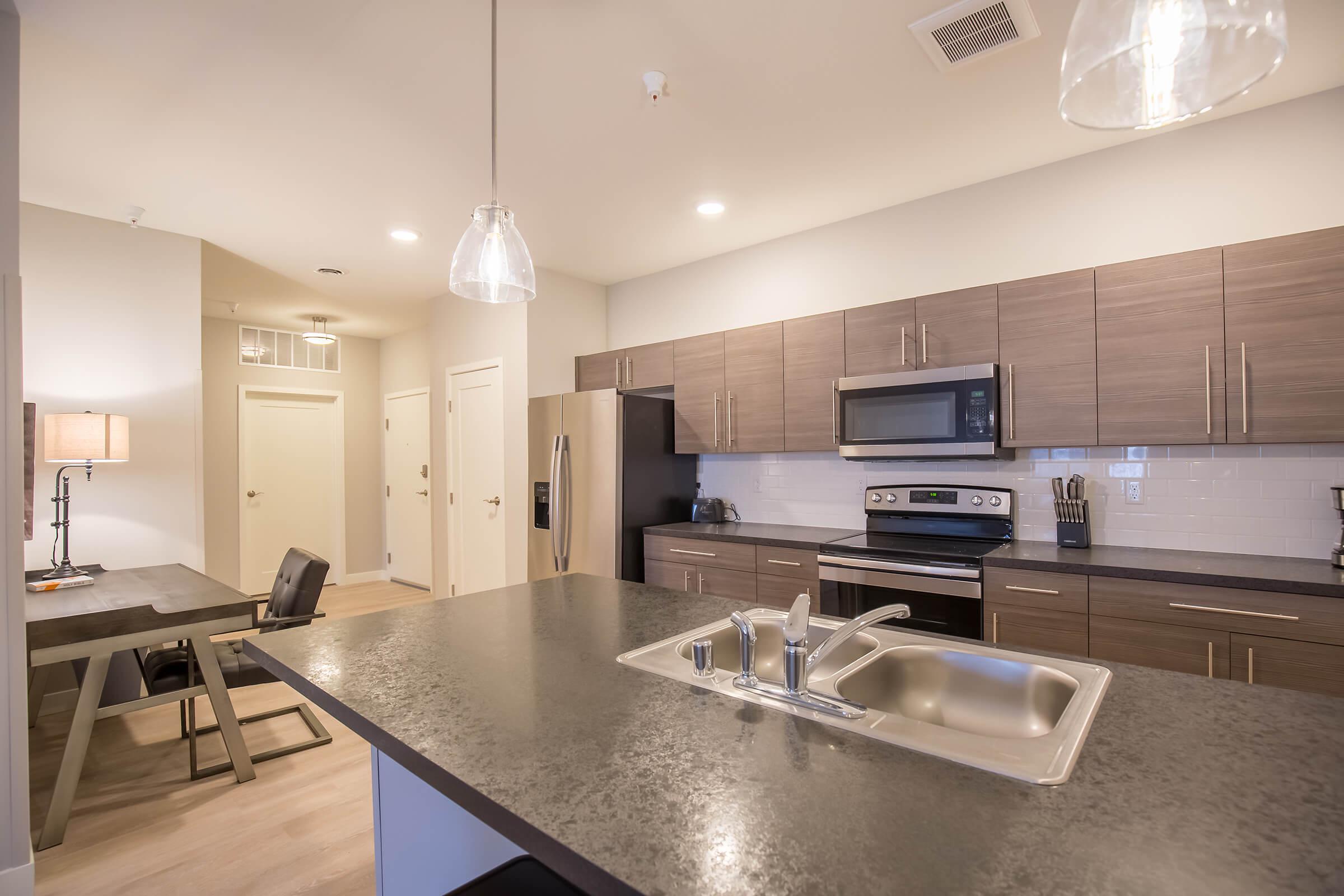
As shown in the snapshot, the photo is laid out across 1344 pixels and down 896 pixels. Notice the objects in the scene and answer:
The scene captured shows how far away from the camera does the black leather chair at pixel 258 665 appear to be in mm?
2660

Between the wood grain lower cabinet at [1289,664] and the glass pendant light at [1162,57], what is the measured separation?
5.96ft

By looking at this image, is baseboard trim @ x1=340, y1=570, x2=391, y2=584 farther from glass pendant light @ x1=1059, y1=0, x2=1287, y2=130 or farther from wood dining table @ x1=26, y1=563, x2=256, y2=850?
glass pendant light @ x1=1059, y1=0, x2=1287, y2=130

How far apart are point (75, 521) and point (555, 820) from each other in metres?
3.88

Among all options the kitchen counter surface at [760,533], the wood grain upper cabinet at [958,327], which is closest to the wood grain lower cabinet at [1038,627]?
the kitchen counter surface at [760,533]

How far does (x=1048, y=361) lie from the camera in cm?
268

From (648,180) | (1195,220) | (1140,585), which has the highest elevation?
(648,180)

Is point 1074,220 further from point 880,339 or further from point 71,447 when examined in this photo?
Answer: point 71,447

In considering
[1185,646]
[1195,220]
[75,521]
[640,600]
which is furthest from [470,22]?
[75,521]

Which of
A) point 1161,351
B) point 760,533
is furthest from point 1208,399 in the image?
point 760,533

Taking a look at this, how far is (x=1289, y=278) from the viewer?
86.4 inches

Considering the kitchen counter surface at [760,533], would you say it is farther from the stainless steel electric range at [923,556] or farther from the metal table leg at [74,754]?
the metal table leg at [74,754]

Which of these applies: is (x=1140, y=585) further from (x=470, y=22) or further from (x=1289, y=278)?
(x=470, y=22)

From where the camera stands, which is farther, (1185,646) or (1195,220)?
(1195,220)

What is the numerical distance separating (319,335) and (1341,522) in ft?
22.8
